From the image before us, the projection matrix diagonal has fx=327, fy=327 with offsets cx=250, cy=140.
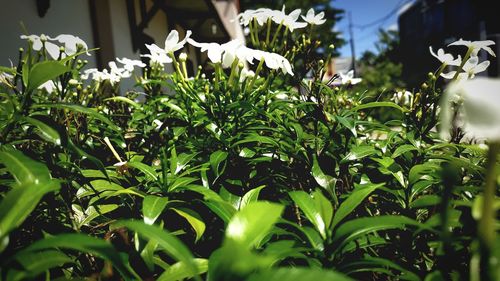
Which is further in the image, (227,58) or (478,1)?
(478,1)

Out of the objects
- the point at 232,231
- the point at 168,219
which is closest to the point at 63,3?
the point at 168,219

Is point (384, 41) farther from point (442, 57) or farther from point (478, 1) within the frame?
point (442, 57)

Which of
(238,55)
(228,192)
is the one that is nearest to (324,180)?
(228,192)

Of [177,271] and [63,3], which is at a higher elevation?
[63,3]

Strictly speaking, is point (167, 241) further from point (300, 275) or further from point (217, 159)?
point (217, 159)

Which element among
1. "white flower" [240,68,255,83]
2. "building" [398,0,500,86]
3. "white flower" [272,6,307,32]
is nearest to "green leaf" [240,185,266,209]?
"white flower" [240,68,255,83]

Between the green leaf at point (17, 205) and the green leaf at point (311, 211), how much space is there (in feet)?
1.61

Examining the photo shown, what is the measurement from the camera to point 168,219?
0.96 meters

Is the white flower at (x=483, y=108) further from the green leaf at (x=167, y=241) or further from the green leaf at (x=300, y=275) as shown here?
the green leaf at (x=167, y=241)

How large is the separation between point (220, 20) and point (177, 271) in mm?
5629

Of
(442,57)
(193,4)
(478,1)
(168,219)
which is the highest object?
(478,1)

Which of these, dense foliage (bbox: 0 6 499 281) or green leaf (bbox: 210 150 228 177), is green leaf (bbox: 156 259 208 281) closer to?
dense foliage (bbox: 0 6 499 281)

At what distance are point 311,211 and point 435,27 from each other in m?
20.3

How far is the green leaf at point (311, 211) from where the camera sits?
0.66 m
